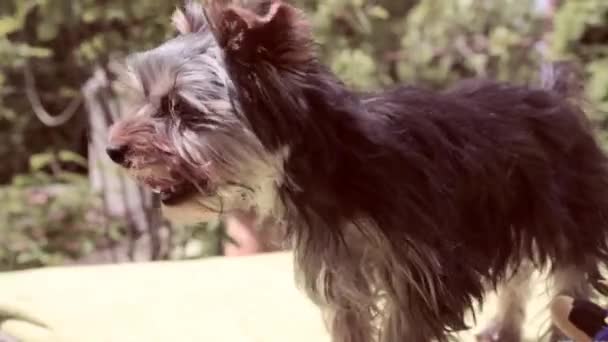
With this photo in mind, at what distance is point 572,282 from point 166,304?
0.98 m

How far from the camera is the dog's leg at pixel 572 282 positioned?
6.06 ft

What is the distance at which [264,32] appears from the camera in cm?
133

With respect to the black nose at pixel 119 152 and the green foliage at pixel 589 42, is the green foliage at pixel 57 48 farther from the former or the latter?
the black nose at pixel 119 152

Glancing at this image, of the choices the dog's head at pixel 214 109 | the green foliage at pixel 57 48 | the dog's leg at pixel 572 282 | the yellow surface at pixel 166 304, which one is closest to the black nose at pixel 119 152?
the dog's head at pixel 214 109

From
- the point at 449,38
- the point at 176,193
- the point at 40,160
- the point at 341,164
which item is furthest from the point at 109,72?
the point at 341,164

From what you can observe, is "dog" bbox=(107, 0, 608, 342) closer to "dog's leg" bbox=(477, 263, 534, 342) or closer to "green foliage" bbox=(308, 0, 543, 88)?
"dog's leg" bbox=(477, 263, 534, 342)

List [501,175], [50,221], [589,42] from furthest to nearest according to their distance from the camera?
[50,221]
[589,42]
[501,175]

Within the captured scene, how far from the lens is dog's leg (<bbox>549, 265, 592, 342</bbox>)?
1846 mm

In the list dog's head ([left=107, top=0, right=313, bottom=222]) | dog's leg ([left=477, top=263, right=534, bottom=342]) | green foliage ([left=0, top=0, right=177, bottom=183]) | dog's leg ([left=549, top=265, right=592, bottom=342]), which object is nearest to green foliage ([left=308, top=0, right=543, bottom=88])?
green foliage ([left=0, top=0, right=177, bottom=183])

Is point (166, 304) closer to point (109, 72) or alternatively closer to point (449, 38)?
point (109, 72)

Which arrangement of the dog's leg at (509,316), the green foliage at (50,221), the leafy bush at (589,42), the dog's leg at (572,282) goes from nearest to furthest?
the dog's leg at (572,282)
the dog's leg at (509,316)
the leafy bush at (589,42)
the green foliage at (50,221)

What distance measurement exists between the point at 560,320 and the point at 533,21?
2263mm

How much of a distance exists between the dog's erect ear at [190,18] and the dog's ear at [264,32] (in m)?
0.10

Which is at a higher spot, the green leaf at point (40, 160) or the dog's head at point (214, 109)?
the dog's head at point (214, 109)
